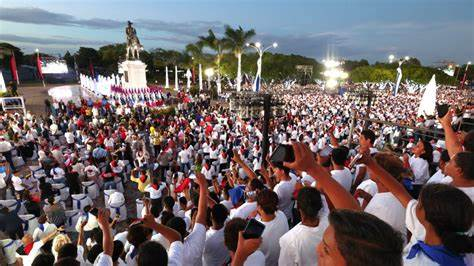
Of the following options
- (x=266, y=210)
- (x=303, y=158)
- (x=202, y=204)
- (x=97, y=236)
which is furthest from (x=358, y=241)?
(x=97, y=236)

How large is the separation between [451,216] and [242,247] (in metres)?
1.25

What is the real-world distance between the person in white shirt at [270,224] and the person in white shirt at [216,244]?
525 mm

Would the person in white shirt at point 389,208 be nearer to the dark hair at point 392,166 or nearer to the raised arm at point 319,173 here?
the dark hair at point 392,166

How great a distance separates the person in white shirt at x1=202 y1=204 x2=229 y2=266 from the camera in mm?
3414

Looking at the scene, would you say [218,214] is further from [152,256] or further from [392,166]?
[392,166]

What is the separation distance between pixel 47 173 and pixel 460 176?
11.2 m

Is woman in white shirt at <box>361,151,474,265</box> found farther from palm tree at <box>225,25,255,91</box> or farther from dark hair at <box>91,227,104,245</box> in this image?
palm tree at <box>225,25,255,91</box>

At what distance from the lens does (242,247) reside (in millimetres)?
2059

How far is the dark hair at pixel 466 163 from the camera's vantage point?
2430mm

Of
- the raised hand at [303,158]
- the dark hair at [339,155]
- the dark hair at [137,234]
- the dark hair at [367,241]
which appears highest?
the raised hand at [303,158]

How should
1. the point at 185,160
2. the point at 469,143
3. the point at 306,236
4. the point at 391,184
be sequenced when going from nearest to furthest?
the point at 391,184
the point at 306,236
the point at 469,143
the point at 185,160

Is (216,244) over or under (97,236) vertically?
over

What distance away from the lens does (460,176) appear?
2498mm

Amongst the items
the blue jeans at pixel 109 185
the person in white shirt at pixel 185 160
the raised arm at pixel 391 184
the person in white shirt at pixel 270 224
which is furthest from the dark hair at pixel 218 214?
the person in white shirt at pixel 185 160
